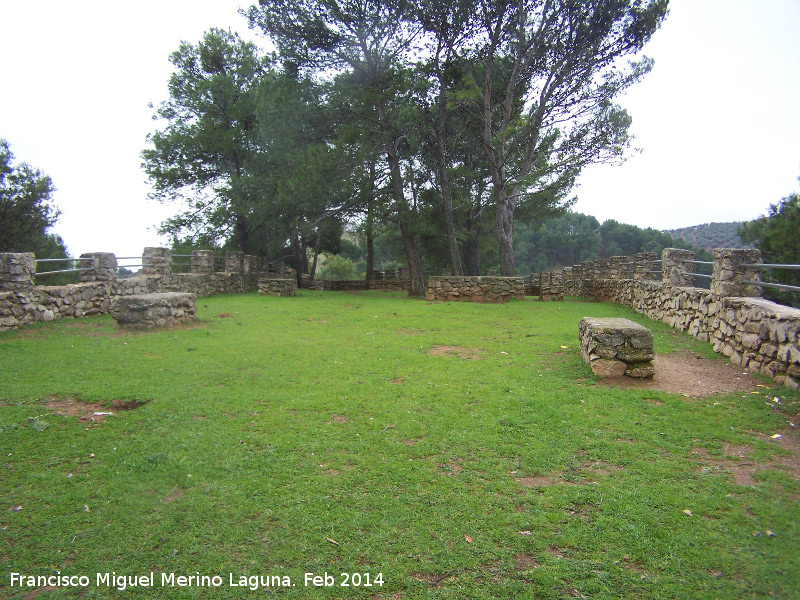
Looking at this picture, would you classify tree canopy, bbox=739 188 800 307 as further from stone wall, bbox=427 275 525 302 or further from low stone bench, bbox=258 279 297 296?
low stone bench, bbox=258 279 297 296

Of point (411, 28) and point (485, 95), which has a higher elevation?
point (411, 28)

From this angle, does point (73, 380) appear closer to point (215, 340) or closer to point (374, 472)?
point (215, 340)

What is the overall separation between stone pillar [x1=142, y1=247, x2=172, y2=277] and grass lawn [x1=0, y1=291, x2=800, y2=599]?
23.9 ft

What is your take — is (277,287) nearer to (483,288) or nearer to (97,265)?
(97,265)

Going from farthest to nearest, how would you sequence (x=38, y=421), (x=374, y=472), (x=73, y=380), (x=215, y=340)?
(x=215, y=340)
(x=73, y=380)
(x=38, y=421)
(x=374, y=472)

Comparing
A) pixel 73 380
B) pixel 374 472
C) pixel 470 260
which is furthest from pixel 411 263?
pixel 374 472

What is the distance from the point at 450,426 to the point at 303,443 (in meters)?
1.29

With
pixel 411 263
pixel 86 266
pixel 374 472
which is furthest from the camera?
pixel 411 263

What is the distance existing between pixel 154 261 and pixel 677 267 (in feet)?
42.2

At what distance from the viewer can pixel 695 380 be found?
5480mm

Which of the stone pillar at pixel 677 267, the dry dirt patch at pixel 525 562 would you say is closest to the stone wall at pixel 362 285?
the stone pillar at pixel 677 267

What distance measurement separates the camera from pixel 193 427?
4.16 meters

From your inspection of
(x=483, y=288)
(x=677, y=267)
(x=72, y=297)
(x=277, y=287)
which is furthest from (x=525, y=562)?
(x=277, y=287)

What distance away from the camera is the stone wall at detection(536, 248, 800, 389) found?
5.00 m
